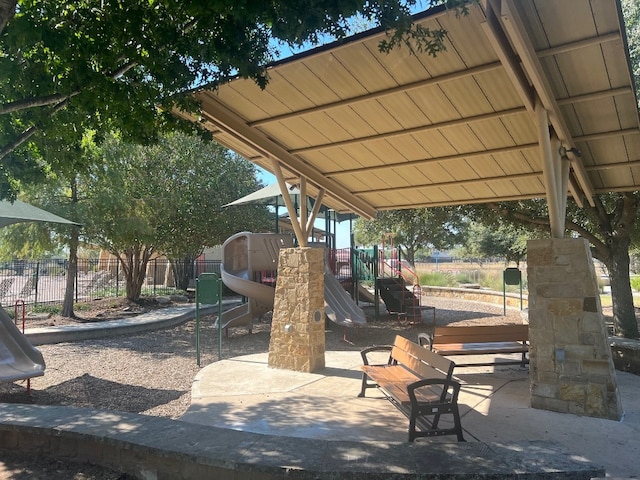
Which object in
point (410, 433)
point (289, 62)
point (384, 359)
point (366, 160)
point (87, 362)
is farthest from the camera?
point (87, 362)

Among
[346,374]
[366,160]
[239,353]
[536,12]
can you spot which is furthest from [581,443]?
[239,353]

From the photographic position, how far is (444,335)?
7.43 m

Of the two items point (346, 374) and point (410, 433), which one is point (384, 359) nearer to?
→ point (346, 374)

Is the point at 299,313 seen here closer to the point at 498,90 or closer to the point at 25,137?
the point at 498,90

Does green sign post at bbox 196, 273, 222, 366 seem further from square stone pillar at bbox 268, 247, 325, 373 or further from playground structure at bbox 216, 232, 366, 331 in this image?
playground structure at bbox 216, 232, 366, 331

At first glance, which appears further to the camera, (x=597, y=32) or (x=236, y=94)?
(x=236, y=94)

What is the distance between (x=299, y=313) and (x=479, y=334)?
291 cm

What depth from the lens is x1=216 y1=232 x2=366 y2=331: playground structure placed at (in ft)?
40.9

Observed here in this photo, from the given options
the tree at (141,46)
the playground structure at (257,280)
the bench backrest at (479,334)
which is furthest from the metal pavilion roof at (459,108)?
the playground structure at (257,280)

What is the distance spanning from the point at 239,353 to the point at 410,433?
7.00 m

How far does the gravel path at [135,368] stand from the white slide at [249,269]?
2.02 ft

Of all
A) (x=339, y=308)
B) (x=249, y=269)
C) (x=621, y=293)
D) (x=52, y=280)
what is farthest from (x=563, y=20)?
(x=52, y=280)

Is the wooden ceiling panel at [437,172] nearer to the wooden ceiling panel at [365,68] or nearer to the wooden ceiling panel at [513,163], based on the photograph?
the wooden ceiling panel at [513,163]

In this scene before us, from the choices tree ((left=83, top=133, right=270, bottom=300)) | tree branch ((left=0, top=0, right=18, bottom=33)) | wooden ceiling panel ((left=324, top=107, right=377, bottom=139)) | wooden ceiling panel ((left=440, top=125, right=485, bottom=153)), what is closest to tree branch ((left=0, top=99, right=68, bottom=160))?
tree branch ((left=0, top=0, right=18, bottom=33))
